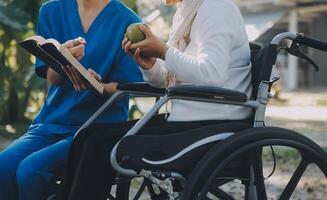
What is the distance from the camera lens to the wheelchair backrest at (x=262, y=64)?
198 cm

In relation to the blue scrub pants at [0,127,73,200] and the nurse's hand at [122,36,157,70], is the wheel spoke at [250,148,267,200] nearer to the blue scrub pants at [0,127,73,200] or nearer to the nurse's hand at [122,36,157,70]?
the nurse's hand at [122,36,157,70]

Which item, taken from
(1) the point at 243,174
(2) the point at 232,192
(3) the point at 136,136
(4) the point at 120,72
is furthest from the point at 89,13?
(2) the point at 232,192

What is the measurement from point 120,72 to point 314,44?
0.77 m

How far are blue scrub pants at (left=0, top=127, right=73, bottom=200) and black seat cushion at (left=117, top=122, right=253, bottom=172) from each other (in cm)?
39

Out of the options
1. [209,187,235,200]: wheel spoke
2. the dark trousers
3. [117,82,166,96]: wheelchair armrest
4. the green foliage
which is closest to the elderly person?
the dark trousers

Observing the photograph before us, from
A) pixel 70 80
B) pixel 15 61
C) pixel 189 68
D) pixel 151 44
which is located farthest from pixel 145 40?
pixel 15 61

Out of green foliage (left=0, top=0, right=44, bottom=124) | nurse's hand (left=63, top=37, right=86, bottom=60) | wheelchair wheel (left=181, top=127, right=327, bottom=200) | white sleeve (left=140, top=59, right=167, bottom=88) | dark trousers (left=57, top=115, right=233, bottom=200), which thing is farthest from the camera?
green foliage (left=0, top=0, right=44, bottom=124)

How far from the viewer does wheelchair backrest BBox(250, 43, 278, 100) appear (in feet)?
6.48

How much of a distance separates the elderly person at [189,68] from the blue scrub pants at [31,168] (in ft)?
0.39

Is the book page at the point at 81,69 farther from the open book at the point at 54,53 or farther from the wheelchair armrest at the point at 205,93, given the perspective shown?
the wheelchair armrest at the point at 205,93

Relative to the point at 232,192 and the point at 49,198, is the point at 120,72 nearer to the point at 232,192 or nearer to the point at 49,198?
the point at 49,198

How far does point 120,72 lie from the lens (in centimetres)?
241

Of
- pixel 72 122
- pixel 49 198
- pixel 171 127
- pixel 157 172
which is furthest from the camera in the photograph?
pixel 72 122

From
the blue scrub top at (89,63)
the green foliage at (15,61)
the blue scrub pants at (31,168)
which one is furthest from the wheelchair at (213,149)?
the green foliage at (15,61)
